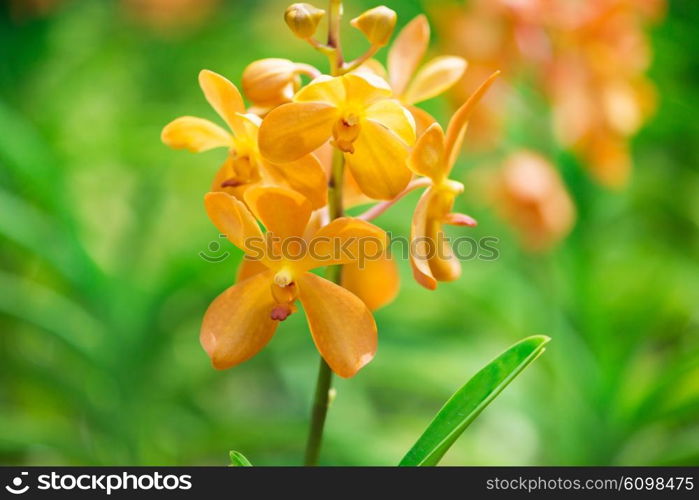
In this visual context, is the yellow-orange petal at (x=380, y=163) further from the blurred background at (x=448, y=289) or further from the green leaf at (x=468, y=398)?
the blurred background at (x=448, y=289)

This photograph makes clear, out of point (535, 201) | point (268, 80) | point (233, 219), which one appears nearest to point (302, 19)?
point (268, 80)

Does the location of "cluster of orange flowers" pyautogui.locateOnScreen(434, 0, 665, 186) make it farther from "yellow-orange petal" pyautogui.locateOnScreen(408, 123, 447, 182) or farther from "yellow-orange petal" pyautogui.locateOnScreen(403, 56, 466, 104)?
"yellow-orange petal" pyautogui.locateOnScreen(408, 123, 447, 182)

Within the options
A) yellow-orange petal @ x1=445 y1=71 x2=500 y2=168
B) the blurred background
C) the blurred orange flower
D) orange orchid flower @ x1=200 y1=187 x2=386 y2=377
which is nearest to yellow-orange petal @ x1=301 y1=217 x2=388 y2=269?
orange orchid flower @ x1=200 y1=187 x2=386 y2=377

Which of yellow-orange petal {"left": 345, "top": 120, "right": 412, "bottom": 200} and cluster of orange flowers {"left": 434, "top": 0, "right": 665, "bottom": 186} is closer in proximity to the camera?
yellow-orange petal {"left": 345, "top": 120, "right": 412, "bottom": 200}

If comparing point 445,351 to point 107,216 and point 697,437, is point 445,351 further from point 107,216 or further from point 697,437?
point 107,216

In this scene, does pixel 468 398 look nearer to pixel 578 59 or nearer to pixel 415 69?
pixel 415 69
